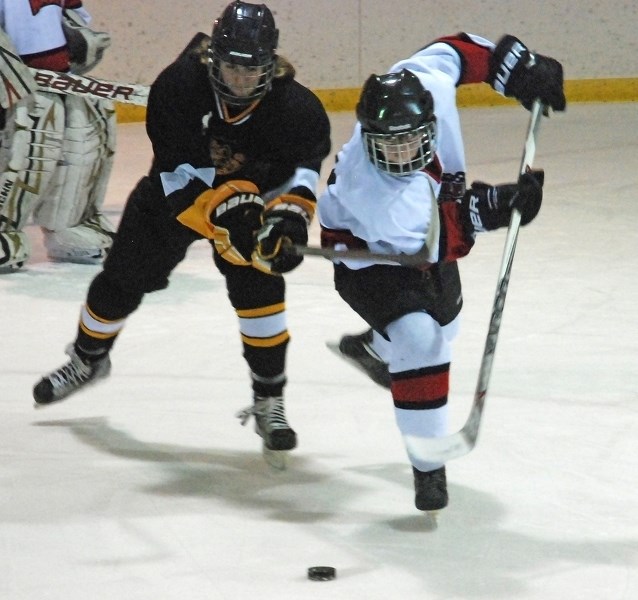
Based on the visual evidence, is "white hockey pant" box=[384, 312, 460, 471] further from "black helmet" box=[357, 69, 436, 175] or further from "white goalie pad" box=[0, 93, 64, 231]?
"white goalie pad" box=[0, 93, 64, 231]

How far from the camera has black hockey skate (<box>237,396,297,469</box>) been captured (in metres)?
2.55

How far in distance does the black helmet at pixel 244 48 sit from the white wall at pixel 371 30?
4327mm

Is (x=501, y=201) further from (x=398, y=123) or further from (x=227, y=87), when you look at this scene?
(x=227, y=87)

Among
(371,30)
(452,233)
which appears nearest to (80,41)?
(452,233)

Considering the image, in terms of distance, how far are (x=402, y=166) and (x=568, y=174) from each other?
344 centimetres

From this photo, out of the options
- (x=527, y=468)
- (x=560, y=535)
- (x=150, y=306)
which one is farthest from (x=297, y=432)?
(x=150, y=306)

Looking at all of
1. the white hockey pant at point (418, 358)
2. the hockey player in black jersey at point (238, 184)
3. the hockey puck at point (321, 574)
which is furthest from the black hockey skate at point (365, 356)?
the hockey puck at point (321, 574)

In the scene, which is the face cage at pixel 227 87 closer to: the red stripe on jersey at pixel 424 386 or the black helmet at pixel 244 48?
the black helmet at pixel 244 48

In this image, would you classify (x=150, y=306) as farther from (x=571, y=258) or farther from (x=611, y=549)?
(x=611, y=549)

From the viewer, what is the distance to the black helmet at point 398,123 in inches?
82.4

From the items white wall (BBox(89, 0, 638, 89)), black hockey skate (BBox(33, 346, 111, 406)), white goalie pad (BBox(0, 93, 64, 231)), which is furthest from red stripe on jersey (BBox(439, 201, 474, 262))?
white wall (BBox(89, 0, 638, 89))

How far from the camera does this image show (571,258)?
4191mm

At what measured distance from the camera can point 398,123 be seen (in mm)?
2086

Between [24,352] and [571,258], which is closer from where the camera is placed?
[24,352]
